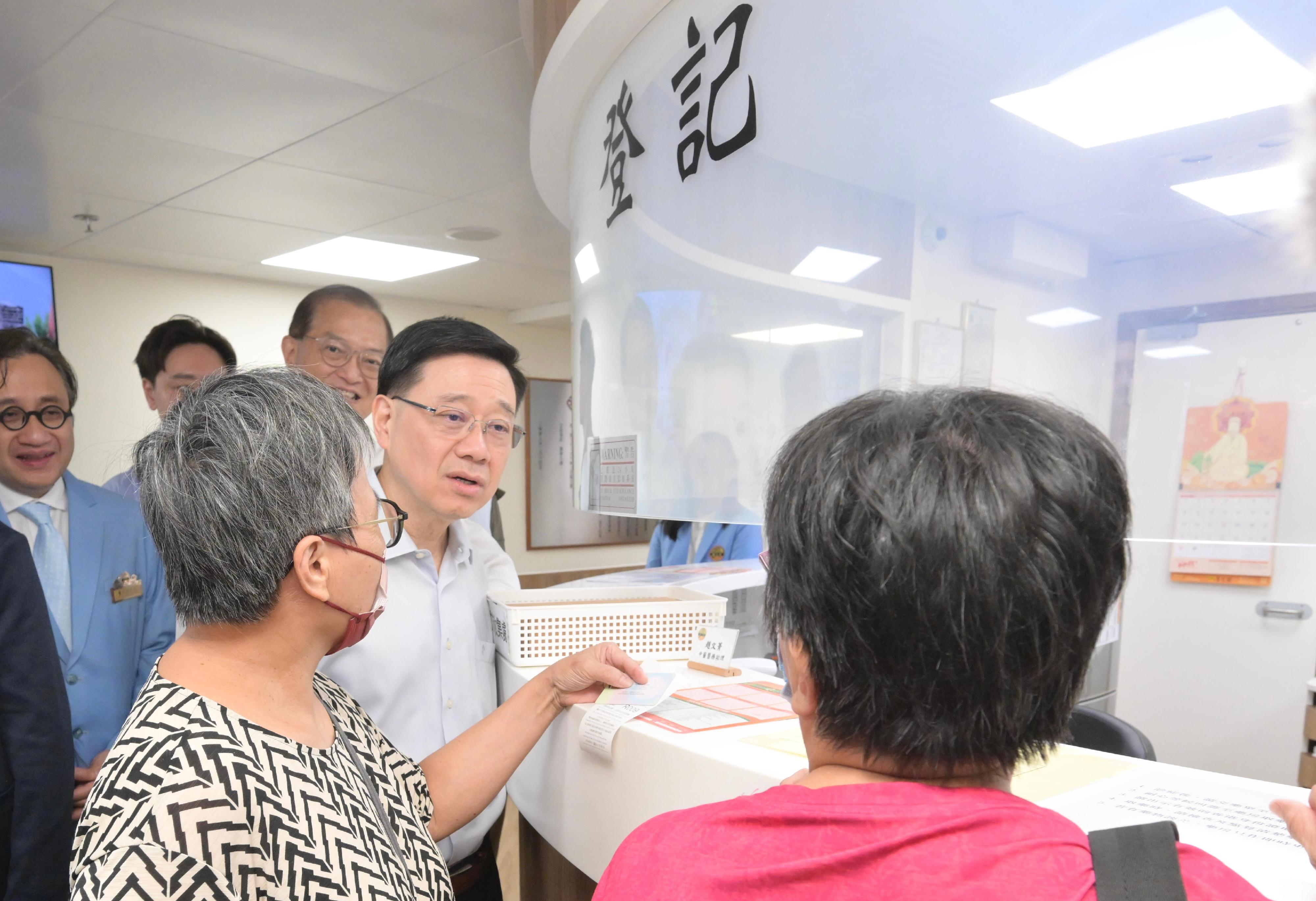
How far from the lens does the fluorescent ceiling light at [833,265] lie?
1215 mm

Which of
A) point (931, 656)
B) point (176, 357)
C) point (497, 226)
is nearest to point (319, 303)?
point (176, 357)

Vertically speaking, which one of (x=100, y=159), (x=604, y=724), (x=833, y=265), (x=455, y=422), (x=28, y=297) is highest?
(x=100, y=159)

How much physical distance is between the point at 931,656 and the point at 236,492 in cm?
72

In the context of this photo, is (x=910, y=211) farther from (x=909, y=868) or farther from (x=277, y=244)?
(x=277, y=244)

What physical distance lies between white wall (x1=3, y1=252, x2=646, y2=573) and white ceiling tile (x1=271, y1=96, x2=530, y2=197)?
1514 mm

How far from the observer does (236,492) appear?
2.91ft

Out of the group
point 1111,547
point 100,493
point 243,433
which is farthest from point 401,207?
point 1111,547

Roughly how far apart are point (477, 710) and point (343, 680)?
26 cm

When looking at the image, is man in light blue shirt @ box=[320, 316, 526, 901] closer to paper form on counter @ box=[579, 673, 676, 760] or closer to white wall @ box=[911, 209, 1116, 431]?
paper form on counter @ box=[579, 673, 676, 760]

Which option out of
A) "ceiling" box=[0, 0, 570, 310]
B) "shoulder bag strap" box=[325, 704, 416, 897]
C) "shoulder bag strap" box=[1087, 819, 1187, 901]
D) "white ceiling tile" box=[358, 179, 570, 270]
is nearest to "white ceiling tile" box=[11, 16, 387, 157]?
"ceiling" box=[0, 0, 570, 310]

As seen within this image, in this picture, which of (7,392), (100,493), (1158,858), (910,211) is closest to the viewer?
(1158,858)

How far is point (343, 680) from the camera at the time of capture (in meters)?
1.35

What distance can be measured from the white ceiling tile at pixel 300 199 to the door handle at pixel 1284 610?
12.5 feet

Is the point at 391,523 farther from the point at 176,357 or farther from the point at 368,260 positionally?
the point at 368,260
